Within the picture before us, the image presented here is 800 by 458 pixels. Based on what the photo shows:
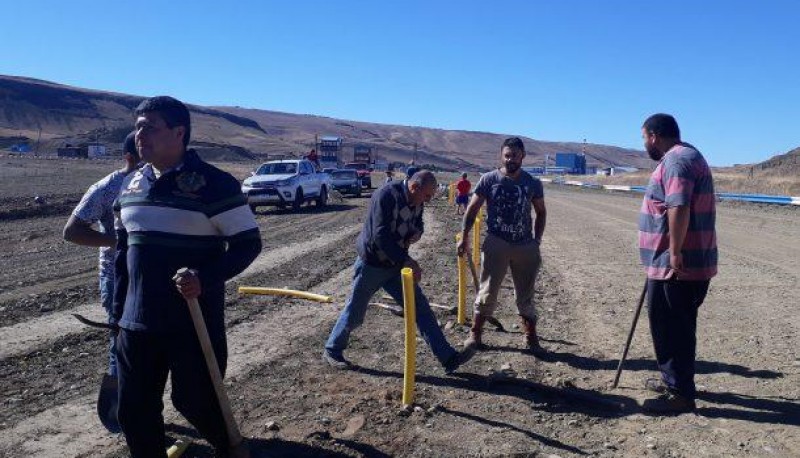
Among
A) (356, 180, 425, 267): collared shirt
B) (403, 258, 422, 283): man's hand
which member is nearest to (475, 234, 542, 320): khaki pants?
(356, 180, 425, 267): collared shirt

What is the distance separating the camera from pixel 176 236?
3.56 metres

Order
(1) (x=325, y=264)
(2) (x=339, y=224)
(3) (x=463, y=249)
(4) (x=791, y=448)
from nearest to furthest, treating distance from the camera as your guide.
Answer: (4) (x=791, y=448), (3) (x=463, y=249), (1) (x=325, y=264), (2) (x=339, y=224)

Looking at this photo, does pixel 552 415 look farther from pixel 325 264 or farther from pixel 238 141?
pixel 238 141

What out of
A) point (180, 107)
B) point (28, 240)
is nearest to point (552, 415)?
point (180, 107)

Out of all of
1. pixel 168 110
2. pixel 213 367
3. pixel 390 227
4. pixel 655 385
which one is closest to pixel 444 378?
pixel 390 227

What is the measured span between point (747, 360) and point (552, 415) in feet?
8.29

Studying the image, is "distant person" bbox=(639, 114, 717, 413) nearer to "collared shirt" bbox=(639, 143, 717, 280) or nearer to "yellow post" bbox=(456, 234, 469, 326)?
"collared shirt" bbox=(639, 143, 717, 280)

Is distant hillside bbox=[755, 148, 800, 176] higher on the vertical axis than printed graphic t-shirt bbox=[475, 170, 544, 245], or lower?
higher

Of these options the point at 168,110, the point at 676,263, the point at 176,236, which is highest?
the point at 168,110

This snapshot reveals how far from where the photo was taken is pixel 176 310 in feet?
11.8

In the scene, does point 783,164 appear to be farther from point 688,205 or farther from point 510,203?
point 688,205

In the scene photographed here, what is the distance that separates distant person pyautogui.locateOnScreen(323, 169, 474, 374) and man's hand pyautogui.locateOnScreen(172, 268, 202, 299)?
2.72 meters

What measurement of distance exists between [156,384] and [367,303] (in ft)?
9.86

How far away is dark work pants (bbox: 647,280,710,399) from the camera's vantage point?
5.43 m
